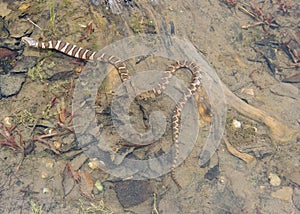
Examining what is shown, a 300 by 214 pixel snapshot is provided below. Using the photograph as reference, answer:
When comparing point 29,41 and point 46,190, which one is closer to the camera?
point 46,190

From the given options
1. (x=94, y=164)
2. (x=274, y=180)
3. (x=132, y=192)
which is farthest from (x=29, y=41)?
(x=274, y=180)

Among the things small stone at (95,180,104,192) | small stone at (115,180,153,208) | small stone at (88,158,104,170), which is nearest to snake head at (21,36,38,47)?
small stone at (88,158,104,170)

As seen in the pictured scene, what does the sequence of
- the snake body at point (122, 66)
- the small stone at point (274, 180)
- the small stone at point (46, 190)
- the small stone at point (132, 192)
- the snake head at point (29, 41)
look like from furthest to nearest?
the snake head at point (29, 41) < the snake body at point (122, 66) < the small stone at point (274, 180) < the small stone at point (132, 192) < the small stone at point (46, 190)

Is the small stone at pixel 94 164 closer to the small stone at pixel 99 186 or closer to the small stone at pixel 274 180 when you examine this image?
the small stone at pixel 99 186

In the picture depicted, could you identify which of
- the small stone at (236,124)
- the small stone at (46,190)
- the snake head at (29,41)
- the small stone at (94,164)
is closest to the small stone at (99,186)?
the small stone at (94,164)

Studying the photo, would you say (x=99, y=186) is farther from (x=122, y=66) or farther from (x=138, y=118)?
(x=122, y=66)

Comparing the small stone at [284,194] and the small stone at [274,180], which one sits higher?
the small stone at [274,180]

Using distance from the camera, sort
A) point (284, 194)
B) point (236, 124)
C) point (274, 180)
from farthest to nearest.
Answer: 1. point (236, 124)
2. point (274, 180)
3. point (284, 194)
